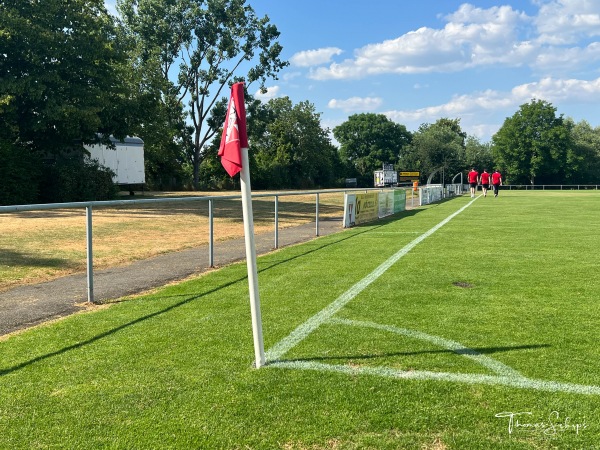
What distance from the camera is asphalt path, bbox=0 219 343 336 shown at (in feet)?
19.9

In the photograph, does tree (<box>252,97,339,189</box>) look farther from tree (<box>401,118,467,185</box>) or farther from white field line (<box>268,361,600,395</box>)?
white field line (<box>268,361,600,395</box>)

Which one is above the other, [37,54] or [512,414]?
[37,54]

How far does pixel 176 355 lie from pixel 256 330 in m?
0.80

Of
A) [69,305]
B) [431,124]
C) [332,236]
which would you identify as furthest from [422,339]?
[431,124]

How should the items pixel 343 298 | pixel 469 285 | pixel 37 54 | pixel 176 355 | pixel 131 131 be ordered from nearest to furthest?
pixel 176 355
pixel 343 298
pixel 469 285
pixel 37 54
pixel 131 131

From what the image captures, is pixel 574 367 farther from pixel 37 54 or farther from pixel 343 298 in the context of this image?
pixel 37 54

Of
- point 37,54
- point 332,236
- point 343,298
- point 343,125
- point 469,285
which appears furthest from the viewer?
point 343,125

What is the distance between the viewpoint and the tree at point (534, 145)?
302 ft

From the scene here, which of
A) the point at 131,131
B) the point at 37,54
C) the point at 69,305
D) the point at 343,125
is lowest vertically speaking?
the point at 69,305

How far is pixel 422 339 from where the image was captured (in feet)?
15.3

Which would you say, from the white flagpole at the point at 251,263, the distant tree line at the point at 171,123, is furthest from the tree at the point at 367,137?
the white flagpole at the point at 251,263

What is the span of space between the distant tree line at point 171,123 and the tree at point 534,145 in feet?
0.63

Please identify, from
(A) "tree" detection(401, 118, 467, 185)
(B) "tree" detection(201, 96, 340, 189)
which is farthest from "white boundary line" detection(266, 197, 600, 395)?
(A) "tree" detection(401, 118, 467, 185)

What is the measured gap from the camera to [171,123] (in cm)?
5425
